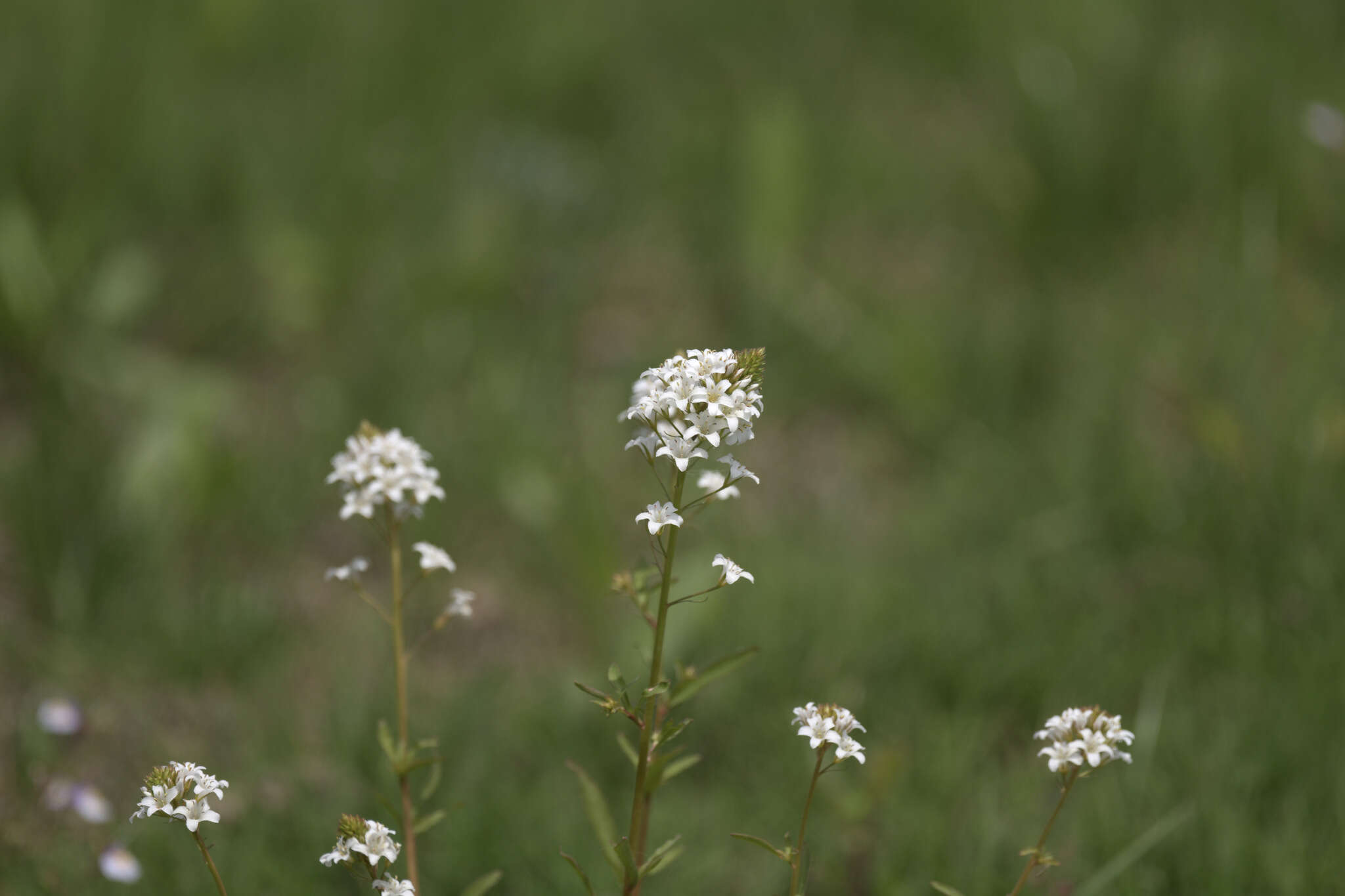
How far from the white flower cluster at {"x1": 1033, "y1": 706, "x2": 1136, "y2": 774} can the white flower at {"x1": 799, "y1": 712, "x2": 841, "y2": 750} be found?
263mm

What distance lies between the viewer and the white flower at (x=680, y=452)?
1.37 metres

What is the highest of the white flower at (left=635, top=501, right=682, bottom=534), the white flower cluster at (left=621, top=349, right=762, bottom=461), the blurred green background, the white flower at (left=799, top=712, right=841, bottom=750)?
the blurred green background

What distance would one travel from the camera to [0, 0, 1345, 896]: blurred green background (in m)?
2.28

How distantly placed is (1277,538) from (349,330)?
2.80m

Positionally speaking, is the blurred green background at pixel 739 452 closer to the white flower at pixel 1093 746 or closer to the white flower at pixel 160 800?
the white flower at pixel 1093 746

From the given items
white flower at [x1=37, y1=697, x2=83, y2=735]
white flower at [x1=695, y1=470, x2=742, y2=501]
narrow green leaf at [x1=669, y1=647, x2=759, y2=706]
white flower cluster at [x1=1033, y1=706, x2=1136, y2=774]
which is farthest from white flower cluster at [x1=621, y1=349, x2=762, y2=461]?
white flower at [x1=37, y1=697, x2=83, y2=735]

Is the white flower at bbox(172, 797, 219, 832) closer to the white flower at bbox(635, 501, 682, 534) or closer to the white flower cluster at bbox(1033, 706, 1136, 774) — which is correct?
the white flower at bbox(635, 501, 682, 534)

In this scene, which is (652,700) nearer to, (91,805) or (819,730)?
(819,730)

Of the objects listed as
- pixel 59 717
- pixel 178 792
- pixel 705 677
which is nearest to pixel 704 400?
pixel 705 677

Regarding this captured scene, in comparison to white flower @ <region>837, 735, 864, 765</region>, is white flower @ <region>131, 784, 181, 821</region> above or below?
below

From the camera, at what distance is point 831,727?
142cm

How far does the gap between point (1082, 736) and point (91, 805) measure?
1.76 m

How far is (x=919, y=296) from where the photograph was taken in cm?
393

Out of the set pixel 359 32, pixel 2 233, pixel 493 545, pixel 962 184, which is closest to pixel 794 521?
pixel 493 545
